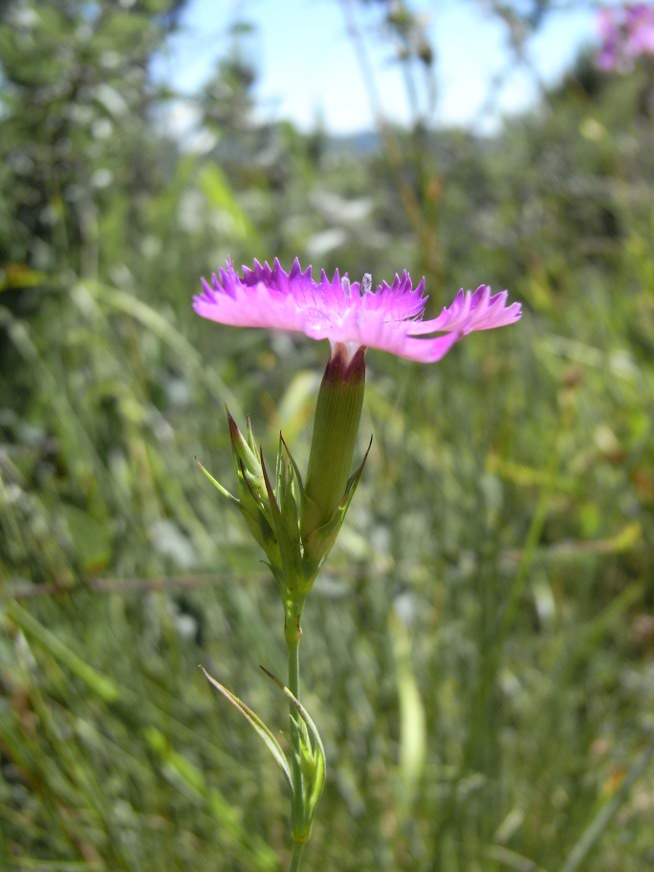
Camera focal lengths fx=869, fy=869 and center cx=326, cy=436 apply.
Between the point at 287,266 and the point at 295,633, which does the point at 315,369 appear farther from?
the point at 295,633

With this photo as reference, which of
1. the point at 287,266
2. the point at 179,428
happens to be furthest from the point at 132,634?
the point at 287,266

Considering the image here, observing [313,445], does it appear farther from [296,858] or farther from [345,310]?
[296,858]

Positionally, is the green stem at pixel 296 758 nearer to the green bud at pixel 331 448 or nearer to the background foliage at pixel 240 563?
the green bud at pixel 331 448

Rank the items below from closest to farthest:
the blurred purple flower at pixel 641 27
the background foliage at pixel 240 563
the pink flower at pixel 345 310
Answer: the pink flower at pixel 345 310 → the background foliage at pixel 240 563 → the blurred purple flower at pixel 641 27

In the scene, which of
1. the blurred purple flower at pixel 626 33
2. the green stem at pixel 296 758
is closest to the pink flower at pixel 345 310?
the green stem at pixel 296 758

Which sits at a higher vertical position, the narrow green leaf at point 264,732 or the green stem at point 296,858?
the narrow green leaf at point 264,732
